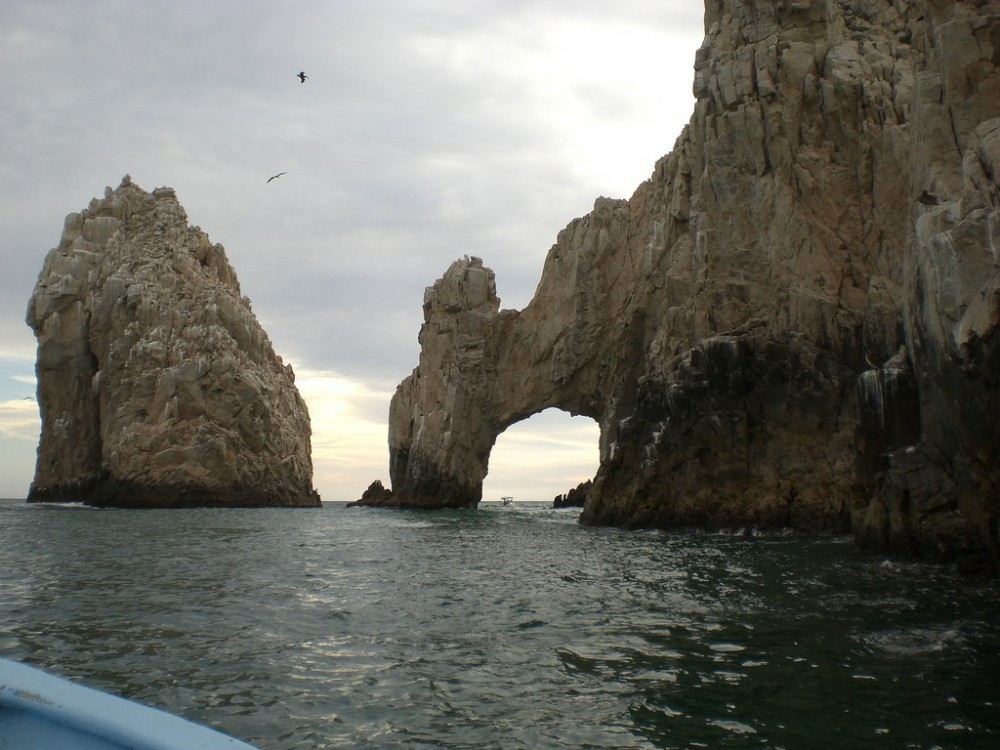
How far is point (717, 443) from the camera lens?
1353 inches

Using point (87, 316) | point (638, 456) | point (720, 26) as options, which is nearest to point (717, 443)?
point (638, 456)

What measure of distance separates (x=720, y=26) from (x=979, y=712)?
37.9m

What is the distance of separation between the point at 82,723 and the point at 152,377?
7003 cm

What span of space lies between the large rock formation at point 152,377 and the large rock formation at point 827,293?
35158mm

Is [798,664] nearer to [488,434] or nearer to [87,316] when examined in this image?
[488,434]

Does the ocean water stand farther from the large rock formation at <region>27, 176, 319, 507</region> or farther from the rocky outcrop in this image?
the rocky outcrop

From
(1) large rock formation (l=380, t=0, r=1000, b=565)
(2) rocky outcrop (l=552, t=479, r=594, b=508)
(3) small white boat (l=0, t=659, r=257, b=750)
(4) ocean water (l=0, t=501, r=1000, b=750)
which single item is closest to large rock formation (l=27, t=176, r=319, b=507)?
(2) rocky outcrop (l=552, t=479, r=594, b=508)

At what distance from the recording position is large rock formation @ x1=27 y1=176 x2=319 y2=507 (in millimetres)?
65375

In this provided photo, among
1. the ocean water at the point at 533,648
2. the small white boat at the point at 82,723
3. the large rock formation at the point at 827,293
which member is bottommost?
the ocean water at the point at 533,648

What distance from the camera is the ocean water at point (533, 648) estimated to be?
7.91m

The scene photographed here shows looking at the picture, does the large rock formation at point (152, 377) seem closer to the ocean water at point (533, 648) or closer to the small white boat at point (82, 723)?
the ocean water at point (533, 648)

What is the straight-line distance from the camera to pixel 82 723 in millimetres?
3527

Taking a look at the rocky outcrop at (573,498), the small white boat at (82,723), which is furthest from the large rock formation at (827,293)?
the rocky outcrop at (573,498)

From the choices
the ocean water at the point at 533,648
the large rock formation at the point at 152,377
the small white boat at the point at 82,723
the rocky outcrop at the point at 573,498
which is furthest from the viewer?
the rocky outcrop at the point at 573,498
